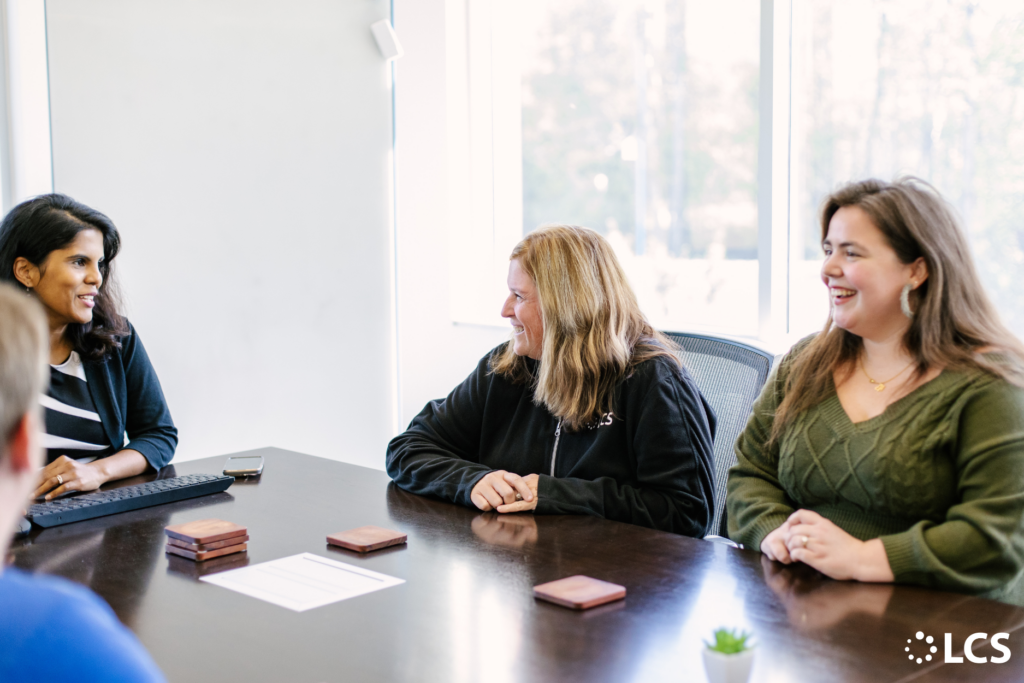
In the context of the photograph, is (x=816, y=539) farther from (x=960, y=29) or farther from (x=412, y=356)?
(x=412, y=356)

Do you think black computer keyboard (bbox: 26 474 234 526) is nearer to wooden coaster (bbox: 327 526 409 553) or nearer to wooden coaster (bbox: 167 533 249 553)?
wooden coaster (bbox: 167 533 249 553)

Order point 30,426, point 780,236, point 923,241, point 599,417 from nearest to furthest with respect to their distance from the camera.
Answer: point 30,426
point 923,241
point 599,417
point 780,236

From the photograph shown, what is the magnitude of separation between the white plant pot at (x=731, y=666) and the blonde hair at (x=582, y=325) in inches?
42.2

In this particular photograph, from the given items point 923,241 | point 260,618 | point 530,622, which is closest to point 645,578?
point 530,622

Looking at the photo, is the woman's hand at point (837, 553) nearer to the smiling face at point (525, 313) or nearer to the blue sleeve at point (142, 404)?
the smiling face at point (525, 313)

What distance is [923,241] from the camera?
171cm

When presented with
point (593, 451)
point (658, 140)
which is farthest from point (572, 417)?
point (658, 140)

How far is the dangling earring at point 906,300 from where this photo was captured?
1.73 m

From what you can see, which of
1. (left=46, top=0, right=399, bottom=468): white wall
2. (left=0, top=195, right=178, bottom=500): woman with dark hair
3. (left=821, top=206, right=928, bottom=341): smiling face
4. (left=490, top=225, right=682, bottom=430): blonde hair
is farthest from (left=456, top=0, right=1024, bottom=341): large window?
(left=0, top=195, right=178, bottom=500): woman with dark hair

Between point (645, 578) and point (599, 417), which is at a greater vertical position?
point (599, 417)

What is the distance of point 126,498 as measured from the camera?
2.01 m

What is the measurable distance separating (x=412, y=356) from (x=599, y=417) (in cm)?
239

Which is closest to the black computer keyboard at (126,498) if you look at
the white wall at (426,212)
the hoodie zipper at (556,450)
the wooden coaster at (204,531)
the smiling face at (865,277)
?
the wooden coaster at (204,531)

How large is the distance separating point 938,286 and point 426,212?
115 inches
